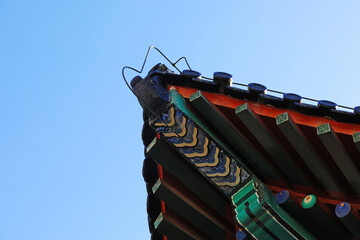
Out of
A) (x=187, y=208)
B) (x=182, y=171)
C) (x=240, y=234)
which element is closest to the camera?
(x=240, y=234)

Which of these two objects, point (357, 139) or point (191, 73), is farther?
point (191, 73)

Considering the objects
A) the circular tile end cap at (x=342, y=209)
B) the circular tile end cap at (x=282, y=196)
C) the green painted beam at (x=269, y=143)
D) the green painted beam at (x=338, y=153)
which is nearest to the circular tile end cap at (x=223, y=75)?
the green painted beam at (x=269, y=143)

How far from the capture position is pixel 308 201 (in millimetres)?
8539

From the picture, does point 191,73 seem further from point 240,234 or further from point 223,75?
point 240,234

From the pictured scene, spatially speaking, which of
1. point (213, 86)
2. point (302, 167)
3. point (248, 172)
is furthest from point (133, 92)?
point (302, 167)

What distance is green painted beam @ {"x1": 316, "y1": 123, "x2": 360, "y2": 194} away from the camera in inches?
326

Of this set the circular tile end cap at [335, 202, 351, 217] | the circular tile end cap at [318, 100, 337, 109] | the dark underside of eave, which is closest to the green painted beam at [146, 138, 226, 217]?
the dark underside of eave

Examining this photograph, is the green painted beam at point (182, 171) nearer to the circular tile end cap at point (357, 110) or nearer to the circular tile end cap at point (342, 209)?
the circular tile end cap at point (342, 209)

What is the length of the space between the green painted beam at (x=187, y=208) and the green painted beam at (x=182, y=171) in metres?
0.19

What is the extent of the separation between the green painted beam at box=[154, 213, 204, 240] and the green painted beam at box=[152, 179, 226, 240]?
16 centimetres

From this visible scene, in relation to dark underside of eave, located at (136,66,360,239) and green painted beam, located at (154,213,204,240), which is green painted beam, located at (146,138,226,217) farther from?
green painted beam, located at (154,213,204,240)

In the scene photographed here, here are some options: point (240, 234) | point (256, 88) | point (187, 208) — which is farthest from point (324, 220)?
point (187, 208)

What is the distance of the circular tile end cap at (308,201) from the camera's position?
848 cm

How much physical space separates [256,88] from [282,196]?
1.55 metres
